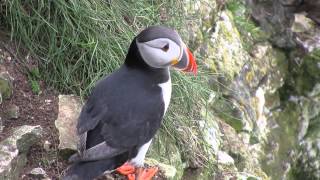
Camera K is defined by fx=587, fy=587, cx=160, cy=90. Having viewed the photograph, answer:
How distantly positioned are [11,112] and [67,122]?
1.01 feet

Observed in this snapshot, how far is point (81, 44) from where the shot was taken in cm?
348

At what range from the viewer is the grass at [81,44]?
3461 millimetres

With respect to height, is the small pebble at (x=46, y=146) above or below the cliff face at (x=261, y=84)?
above

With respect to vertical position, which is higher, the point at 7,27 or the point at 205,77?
the point at 7,27

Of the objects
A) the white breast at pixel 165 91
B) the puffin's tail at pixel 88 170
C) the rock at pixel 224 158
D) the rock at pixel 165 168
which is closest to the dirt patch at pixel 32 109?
the puffin's tail at pixel 88 170

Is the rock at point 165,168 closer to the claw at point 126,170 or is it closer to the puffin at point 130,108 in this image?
the claw at point 126,170

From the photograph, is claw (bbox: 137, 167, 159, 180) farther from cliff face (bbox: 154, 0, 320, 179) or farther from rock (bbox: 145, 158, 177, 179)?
cliff face (bbox: 154, 0, 320, 179)

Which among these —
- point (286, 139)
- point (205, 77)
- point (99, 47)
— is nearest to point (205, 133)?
point (205, 77)

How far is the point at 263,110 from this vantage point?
521 centimetres

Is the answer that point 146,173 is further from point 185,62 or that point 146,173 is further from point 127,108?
point 185,62

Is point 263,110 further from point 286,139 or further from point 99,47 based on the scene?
point 99,47

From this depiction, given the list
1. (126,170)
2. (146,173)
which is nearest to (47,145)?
(126,170)

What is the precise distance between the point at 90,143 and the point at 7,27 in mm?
1279

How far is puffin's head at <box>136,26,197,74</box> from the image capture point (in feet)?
8.59
